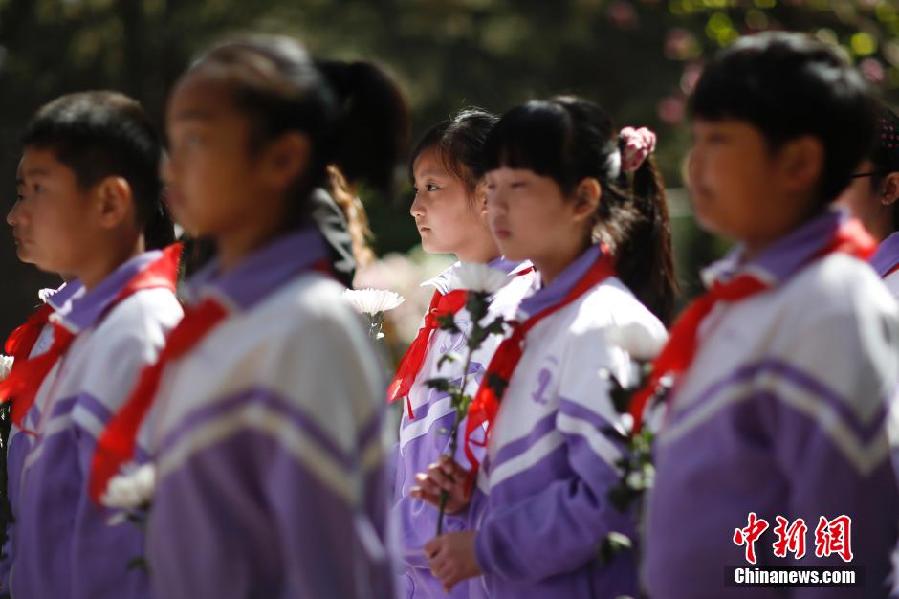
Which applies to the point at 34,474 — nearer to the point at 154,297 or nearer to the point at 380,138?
the point at 154,297

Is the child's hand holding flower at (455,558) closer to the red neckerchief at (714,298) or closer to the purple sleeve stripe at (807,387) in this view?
the red neckerchief at (714,298)

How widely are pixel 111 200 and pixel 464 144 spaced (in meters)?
1.32

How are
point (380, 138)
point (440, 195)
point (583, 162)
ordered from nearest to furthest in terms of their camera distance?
point (380, 138), point (583, 162), point (440, 195)

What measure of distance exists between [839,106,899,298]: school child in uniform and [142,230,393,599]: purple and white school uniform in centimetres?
193

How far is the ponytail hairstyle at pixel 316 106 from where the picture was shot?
2.14 m

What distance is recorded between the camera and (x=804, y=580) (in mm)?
2281

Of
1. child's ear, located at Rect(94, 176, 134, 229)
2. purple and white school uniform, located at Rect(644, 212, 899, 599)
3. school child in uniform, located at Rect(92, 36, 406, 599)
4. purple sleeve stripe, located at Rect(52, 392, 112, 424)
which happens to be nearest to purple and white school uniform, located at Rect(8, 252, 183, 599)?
purple sleeve stripe, located at Rect(52, 392, 112, 424)

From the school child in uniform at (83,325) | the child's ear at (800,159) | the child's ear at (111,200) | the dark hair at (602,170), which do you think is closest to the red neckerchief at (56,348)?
the school child in uniform at (83,325)

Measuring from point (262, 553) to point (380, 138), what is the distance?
0.80 metres

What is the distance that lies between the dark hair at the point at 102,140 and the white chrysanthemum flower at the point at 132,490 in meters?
0.84

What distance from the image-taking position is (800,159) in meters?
2.28

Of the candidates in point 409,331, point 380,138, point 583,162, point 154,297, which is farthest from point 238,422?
point 409,331

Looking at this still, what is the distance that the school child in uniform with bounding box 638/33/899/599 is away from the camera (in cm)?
211

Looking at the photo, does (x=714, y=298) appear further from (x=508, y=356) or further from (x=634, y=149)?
(x=634, y=149)
